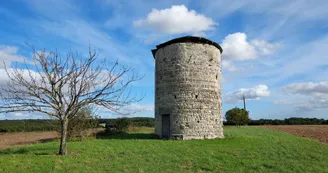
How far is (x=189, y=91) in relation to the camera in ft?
53.4

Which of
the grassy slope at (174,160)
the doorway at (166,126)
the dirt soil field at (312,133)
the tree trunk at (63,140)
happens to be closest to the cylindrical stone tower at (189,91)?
the doorway at (166,126)

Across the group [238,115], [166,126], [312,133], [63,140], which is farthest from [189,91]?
[238,115]

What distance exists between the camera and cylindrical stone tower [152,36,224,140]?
633 inches

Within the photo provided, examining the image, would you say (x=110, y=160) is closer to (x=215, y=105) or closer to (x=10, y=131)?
(x=215, y=105)

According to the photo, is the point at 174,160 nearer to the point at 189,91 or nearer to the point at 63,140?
the point at 63,140

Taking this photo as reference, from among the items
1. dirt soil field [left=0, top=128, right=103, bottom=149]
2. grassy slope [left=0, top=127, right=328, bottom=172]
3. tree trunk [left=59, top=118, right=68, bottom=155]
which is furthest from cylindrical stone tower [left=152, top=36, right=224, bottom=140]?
dirt soil field [left=0, top=128, right=103, bottom=149]

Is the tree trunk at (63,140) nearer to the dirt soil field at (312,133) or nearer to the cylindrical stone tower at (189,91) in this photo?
the cylindrical stone tower at (189,91)

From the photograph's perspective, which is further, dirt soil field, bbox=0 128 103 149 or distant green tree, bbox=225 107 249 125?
distant green tree, bbox=225 107 249 125

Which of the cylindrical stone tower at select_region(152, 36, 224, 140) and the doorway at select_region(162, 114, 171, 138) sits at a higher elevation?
the cylindrical stone tower at select_region(152, 36, 224, 140)

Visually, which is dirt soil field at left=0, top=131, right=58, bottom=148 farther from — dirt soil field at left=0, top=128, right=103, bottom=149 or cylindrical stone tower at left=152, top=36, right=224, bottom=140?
cylindrical stone tower at left=152, top=36, right=224, bottom=140

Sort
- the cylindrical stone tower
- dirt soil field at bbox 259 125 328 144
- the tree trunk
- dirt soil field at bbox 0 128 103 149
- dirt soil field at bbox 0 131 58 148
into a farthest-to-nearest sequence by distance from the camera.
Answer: dirt soil field at bbox 259 125 328 144 → dirt soil field at bbox 0 131 58 148 → dirt soil field at bbox 0 128 103 149 → the cylindrical stone tower → the tree trunk

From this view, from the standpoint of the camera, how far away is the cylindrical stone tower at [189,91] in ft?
52.7

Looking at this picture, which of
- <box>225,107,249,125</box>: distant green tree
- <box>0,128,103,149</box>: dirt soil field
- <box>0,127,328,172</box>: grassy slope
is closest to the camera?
<box>0,127,328,172</box>: grassy slope

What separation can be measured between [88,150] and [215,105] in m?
8.99
